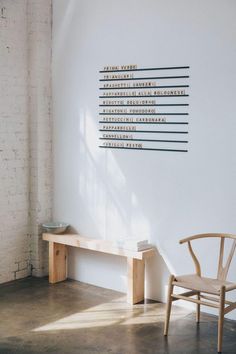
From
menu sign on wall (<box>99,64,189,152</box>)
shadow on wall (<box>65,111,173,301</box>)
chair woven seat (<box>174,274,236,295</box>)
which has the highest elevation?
menu sign on wall (<box>99,64,189,152</box>)

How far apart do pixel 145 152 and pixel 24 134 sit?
1.47 metres

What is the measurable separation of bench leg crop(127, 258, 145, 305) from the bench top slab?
0.09 metres

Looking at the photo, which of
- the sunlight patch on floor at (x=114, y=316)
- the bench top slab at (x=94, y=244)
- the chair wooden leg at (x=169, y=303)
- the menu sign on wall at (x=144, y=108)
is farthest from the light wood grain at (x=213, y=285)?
the menu sign on wall at (x=144, y=108)

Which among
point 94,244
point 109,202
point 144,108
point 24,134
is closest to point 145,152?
point 144,108

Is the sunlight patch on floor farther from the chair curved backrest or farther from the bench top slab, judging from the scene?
the chair curved backrest

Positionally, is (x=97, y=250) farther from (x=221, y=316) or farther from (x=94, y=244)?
(x=221, y=316)

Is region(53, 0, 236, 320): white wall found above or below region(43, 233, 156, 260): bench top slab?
above

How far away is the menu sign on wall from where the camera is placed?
16.6 ft

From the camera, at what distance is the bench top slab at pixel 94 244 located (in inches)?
204

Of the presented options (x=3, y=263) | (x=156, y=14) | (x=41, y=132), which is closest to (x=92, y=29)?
(x=156, y=14)

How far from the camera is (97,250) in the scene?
5516 mm

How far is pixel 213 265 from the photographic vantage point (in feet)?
16.1

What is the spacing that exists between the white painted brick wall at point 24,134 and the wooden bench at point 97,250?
10.9 inches

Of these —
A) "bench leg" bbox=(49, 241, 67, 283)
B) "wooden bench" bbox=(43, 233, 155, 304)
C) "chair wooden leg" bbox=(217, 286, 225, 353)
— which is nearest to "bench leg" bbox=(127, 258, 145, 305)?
"wooden bench" bbox=(43, 233, 155, 304)
